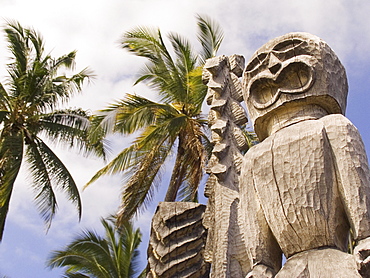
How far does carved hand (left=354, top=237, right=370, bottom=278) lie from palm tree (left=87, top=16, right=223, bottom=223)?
366 inches

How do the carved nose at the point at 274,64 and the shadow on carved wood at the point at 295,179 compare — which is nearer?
the shadow on carved wood at the point at 295,179

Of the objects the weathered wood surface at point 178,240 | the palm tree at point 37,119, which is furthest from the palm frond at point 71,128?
the weathered wood surface at point 178,240

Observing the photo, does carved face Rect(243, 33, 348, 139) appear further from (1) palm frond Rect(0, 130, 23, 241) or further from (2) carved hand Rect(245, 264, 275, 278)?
(1) palm frond Rect(0, 130, 23, 241)

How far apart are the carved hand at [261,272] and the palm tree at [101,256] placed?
12984 mm

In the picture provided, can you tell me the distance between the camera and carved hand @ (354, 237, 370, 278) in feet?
10.1

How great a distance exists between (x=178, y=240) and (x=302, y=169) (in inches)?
106

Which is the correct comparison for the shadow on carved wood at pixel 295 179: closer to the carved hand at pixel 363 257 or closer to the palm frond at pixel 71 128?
the carved hand at pixel 363 257

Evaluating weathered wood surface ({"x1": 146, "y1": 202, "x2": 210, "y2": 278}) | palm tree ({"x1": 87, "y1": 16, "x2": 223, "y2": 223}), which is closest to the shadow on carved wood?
weathered wood surface ({"x1": 146, "y1": 202, "x2": 210, "y2": 278})

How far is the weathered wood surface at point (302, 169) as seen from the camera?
3.42 meters

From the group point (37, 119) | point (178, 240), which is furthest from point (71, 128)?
point (178, 240)

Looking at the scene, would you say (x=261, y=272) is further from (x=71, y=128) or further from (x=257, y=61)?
(x=71, y=128)

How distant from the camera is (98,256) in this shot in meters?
16.6

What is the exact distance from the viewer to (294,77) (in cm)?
402

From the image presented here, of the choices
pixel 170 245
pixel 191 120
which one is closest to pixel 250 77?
pixel 170 245
